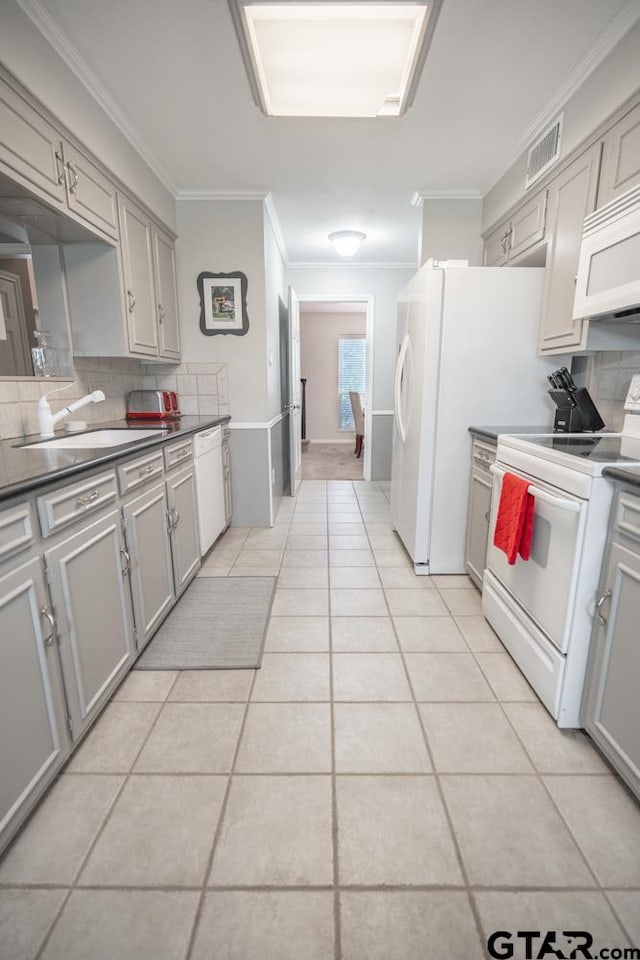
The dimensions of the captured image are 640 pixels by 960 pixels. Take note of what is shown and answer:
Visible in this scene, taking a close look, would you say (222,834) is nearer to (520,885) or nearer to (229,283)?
(520,885)

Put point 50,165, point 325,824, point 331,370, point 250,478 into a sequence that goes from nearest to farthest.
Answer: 1. point 325,824
2. point 50,165
3. point 250,478
4. point 331,370

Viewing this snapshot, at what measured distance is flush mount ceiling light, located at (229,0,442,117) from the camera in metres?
1.44

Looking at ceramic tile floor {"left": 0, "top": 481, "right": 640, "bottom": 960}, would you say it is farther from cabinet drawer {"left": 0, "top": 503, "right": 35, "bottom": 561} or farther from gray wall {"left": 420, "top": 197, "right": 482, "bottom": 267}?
gray wall {"left": 420, "top": 197, "right": 482, "bottom": 267}

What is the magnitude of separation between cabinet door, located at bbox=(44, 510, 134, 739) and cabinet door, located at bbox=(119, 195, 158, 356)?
4.60 feet

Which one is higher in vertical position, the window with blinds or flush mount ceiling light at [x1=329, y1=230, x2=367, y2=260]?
flush mount ceiling light at [x1=329, y1=230, x2=367, y2=260]

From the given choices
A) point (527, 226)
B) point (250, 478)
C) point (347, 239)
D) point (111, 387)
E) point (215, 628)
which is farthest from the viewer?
point (347, 239)

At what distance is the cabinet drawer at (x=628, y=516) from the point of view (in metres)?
1.14

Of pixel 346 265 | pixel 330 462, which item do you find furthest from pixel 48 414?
pixel 330 462

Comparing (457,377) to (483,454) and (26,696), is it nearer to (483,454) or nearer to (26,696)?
(483,454)

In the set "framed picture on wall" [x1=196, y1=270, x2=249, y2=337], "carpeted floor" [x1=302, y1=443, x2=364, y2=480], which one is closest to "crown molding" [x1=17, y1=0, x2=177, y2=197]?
"framed picture on wall" [x1=196, y1=270, x2=249, y2=337]

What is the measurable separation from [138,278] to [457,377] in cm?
194

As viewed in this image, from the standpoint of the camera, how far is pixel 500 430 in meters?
2.21

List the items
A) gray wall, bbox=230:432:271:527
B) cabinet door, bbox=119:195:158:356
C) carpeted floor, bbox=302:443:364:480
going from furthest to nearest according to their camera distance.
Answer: carpeted floor, bbox=302:443:364:480, gray wall, bbox=230:432:271:527, cabinet door, bbox=119:195:158:356

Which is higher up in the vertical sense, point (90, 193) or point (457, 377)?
point (90, 193)
